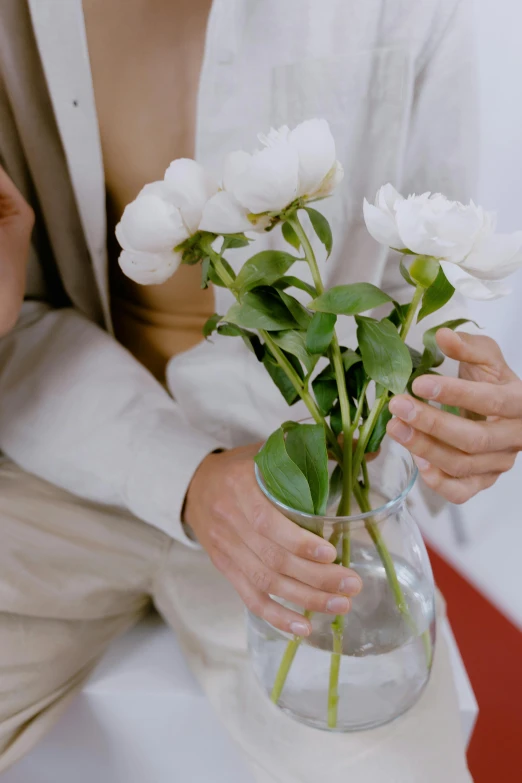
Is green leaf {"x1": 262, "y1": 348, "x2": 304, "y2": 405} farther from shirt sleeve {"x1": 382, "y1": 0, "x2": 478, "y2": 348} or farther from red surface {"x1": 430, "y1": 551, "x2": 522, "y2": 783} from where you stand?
red surface {"x1": 430, "y1": 551, "x2": 522, "y2": 783}

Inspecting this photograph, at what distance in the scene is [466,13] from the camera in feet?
1.89

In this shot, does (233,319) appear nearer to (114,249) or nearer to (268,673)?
(268,673)

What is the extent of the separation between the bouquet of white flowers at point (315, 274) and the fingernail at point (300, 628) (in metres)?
0.05

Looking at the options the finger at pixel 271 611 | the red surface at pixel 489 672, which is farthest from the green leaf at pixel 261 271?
the red surface at pixel 489 672

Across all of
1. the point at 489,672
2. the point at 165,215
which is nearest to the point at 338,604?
the point at 165,215

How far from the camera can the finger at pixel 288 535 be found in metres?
0.38

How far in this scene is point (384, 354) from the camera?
337 millimetres

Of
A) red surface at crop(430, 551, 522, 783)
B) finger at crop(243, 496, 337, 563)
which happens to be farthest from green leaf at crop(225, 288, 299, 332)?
red surface at crop(430, 551, 522, 783)

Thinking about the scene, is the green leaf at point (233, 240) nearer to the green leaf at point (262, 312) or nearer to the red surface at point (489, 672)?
the green leaf at point (262, 312)

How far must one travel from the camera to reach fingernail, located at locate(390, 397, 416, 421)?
340mm

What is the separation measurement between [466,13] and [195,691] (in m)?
0.63

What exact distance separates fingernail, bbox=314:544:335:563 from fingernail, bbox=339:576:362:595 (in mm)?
16

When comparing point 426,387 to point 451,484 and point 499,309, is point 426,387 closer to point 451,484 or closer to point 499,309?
point 451,484

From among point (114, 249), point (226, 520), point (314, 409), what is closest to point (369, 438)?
point (314, 409)
